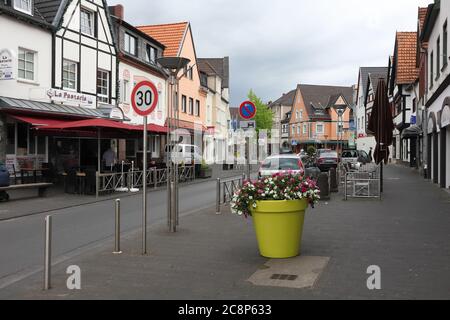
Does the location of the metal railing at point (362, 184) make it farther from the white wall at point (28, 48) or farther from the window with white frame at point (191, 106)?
the window with white frame at point (191, 106)

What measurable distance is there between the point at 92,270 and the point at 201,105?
36.6m

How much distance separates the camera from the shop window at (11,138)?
59.1ft

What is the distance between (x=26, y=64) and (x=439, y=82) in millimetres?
16354

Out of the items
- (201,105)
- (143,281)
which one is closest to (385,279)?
(143,281)

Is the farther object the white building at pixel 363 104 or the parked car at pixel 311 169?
the white building at pixel 363 104

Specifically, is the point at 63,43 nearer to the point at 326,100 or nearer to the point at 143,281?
the point at 143,281

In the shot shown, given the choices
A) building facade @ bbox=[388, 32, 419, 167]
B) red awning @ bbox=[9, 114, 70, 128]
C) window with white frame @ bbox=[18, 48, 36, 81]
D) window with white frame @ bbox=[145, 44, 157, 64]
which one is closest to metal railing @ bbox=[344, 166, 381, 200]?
red awning @ bbox=[9, 114, 70, 128]

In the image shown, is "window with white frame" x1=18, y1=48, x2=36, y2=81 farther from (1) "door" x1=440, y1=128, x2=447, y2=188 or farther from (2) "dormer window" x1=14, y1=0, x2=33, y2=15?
(1) "door" x1=440, y1=128, x2=447, y2=188

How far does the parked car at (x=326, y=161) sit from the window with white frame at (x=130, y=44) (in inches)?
549

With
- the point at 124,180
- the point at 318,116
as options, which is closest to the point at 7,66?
the point at 124,180

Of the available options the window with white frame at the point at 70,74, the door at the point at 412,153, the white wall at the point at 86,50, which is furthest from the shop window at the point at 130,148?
the door at the point at 412,153

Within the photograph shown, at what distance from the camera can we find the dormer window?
18.5 metres

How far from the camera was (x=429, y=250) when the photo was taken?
747 centimetres

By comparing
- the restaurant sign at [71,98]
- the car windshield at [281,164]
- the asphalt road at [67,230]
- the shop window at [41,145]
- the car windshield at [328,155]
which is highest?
the restaurant sign at [71,98]
